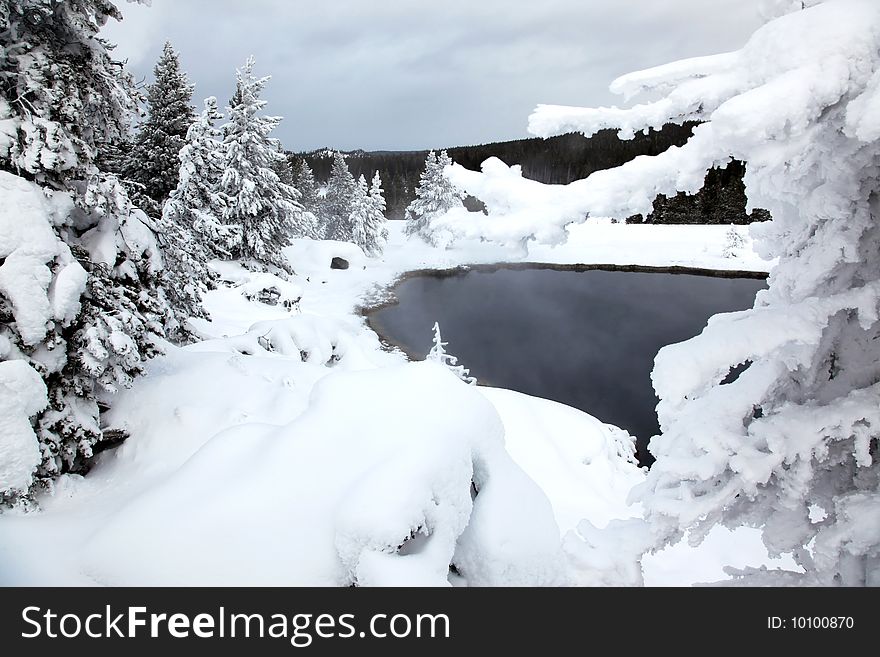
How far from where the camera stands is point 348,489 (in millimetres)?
4137

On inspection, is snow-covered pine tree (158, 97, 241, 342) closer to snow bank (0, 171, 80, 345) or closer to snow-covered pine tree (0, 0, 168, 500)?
snow-covered pine tree (0, 0, 168, 500)

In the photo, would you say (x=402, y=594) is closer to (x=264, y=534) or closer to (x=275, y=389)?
(x=264, y=534)

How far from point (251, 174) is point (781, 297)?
2606cm

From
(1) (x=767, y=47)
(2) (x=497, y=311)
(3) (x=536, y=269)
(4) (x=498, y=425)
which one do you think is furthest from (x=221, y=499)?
(3) (x=536, y=269)

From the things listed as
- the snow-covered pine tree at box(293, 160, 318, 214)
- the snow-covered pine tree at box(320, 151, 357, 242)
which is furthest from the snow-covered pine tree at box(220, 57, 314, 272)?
the snow-covered pine tree at box(293, 160, 318, 214)

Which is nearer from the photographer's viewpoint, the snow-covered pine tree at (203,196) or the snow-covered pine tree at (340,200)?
the snow-covered pine tree at (203,196)

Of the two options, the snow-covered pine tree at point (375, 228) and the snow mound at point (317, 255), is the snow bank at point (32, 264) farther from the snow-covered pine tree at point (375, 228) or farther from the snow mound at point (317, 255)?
the snow-covered pine tree at point (375, 228)

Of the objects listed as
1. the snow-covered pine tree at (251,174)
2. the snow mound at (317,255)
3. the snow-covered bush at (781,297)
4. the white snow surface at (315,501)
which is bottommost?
the white snow surface at (315,501)

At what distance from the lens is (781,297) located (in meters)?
3.41

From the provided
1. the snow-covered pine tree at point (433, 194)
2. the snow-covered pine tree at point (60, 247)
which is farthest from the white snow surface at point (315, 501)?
the snow-covered pine tree at point (433, 194)

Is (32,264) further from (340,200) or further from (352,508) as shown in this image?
(340,200)

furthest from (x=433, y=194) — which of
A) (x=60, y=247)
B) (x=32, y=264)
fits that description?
(x=32, y=264)

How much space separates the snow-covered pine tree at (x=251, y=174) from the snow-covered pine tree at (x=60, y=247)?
17.6 m

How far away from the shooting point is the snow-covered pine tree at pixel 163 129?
72.6 ft
